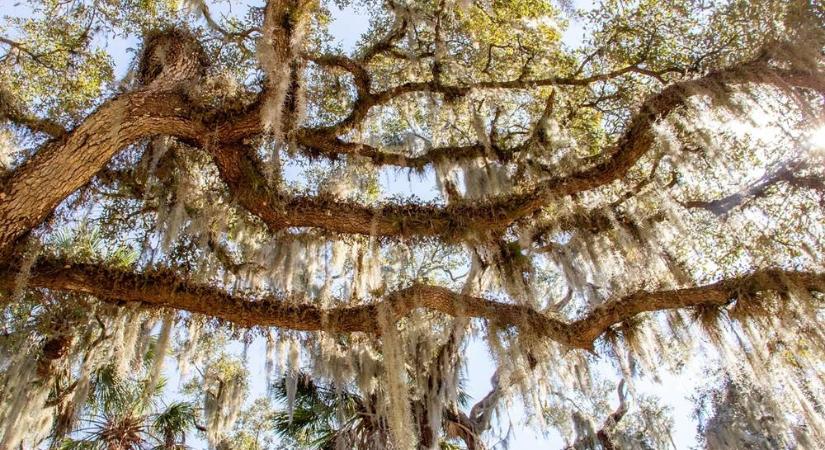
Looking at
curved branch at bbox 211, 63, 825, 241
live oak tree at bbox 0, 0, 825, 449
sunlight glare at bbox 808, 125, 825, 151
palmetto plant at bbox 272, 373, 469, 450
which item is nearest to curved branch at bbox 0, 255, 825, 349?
live oak tree at bbox 0, 0, 825, 449

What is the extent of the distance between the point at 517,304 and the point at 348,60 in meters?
2.73

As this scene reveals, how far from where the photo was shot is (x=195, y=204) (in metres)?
4.89

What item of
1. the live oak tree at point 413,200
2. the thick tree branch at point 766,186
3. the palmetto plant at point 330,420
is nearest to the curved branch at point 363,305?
the live oak tree at point 413,200

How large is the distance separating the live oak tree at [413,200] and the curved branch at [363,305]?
2 centimetres

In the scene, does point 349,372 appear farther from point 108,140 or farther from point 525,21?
point 525,21

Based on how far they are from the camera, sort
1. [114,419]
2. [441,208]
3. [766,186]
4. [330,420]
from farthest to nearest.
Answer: [330,420] → [114,419] → [766,186] → [441,208]

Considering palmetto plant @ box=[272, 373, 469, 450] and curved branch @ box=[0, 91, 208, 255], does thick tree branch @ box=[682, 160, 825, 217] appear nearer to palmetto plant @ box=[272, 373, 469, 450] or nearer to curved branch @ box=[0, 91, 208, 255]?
palmetto plant @ box=[272, 373, 469, 450]

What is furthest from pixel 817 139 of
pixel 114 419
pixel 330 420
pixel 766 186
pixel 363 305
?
pixel 114 419

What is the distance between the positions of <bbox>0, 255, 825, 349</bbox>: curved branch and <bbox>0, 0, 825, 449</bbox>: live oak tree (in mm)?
18

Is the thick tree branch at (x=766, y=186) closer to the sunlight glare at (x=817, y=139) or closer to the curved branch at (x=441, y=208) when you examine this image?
the sunlight glare at (x=817, y=139)

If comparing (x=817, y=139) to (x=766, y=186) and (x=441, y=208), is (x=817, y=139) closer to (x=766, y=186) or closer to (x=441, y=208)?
(x=766, y=186)

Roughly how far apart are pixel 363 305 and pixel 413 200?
0.92 m

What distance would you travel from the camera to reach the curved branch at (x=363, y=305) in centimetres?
378

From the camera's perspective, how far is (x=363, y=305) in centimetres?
434
